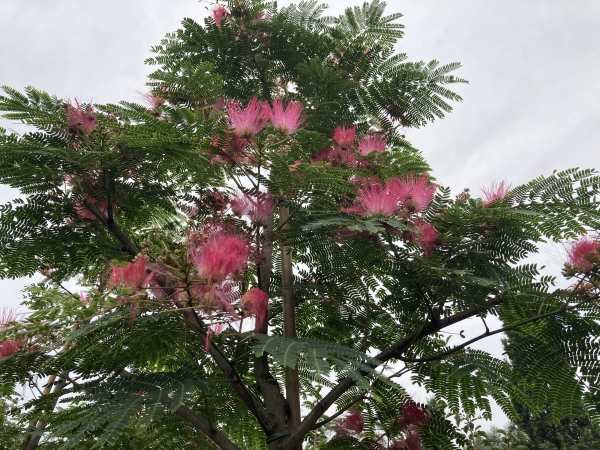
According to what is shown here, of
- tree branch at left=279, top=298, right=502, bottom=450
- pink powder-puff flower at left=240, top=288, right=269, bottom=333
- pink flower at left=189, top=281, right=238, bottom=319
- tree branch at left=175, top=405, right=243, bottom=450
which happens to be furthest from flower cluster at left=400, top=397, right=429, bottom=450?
pink flower at left=189, top=281, right=238, bottom=319

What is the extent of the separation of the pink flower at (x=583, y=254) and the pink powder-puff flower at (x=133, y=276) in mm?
2316

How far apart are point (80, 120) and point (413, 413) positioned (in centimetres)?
282

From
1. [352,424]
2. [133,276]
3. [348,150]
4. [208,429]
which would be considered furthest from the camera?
[348,150]

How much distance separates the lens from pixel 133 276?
2145 mm

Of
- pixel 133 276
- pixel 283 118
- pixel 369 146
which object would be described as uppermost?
pixel 369 146

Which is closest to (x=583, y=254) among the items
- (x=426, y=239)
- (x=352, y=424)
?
(x=426, y=239)

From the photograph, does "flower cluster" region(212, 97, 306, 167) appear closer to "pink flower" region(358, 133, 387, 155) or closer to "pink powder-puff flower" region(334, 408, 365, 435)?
"pink flower" region(358, 133, 387, 155)

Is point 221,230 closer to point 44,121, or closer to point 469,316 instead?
point 44,121

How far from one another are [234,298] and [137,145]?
3.64 feet

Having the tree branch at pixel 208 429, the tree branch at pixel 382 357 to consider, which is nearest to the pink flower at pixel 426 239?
the tree branch at pixel 382 357

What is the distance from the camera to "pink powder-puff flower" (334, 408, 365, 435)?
11.5 feet

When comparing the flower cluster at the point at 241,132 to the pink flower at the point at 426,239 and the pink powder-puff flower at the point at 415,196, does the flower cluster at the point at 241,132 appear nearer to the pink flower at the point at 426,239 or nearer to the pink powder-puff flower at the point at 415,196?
Result: the pink powder-puff flower at the point at 415,196

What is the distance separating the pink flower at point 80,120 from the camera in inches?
122

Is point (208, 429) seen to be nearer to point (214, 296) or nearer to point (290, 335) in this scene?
point (290, 335)
